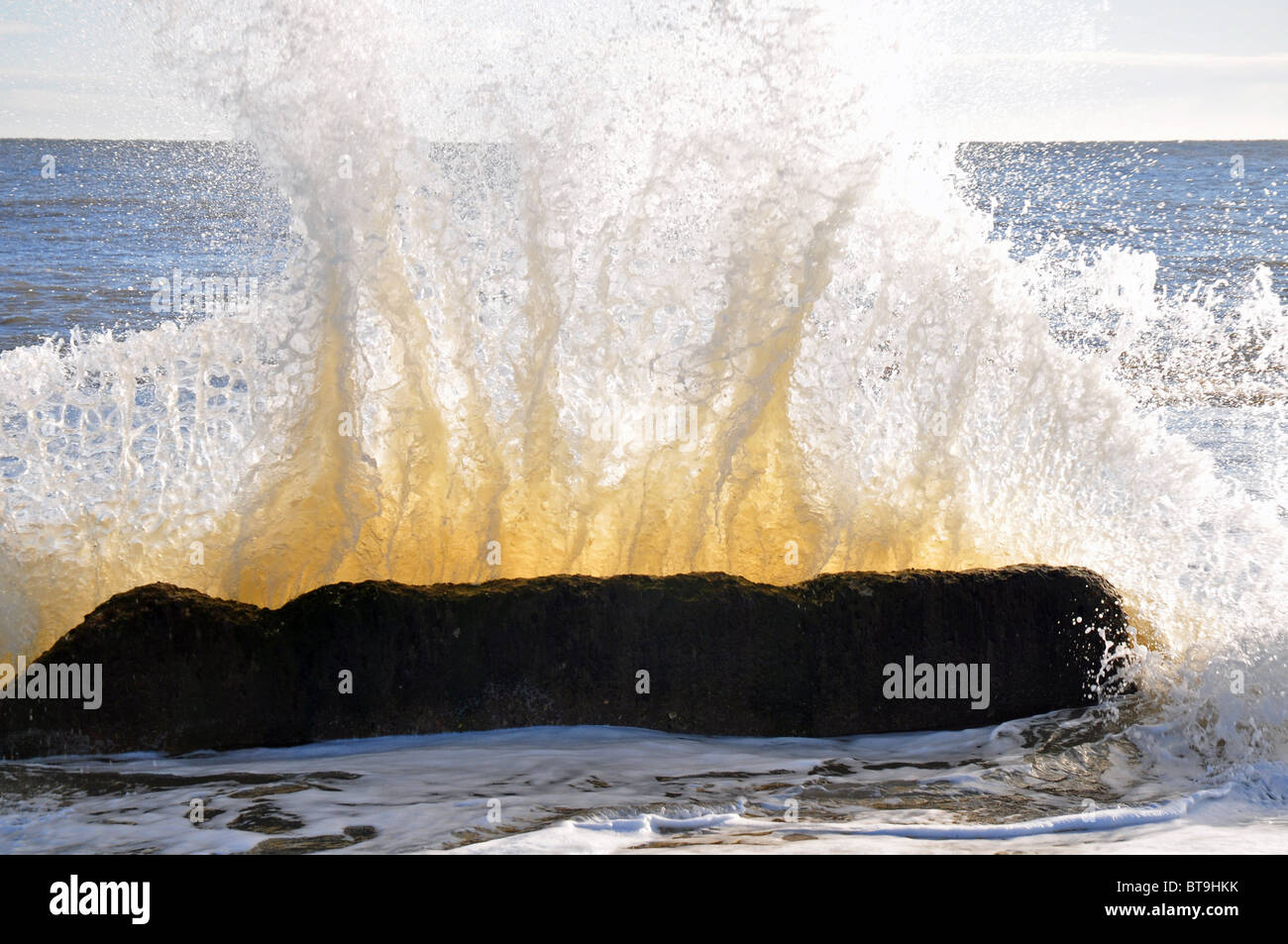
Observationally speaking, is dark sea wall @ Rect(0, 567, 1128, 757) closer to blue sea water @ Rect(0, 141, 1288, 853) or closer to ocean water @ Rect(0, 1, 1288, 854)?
blue sea water @ Rect(0, 141, 1288, 853)

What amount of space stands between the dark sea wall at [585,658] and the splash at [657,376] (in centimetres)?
63

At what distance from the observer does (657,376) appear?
477cm

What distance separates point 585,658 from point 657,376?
1.27 meters

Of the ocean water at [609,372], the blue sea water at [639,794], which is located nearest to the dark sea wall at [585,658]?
the blue sea water at [639,794]

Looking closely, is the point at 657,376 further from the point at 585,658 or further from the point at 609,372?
the point at 585,658

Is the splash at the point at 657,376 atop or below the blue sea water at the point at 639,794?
atop

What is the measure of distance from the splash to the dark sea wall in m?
0.63

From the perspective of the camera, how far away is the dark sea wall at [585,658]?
3.91m

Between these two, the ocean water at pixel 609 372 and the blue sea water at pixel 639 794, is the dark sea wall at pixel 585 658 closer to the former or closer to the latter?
the blue sea water at pixel 639 794

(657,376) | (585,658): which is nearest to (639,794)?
(585,658)

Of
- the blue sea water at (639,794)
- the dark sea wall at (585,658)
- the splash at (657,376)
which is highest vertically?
the splash at (657,376)
